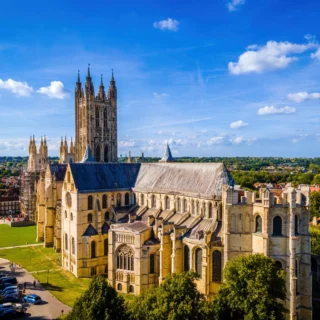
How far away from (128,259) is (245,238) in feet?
59.6

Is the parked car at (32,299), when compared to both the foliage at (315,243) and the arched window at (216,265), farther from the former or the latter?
the foliage at (315,243)

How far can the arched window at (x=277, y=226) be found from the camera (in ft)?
144

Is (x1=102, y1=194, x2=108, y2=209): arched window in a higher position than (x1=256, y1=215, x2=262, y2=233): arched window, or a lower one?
higher

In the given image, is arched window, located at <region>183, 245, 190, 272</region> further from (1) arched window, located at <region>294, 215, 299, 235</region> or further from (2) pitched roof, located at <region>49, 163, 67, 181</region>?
(2) pitched roof, located at <region>49, 163, 67, 181</region>

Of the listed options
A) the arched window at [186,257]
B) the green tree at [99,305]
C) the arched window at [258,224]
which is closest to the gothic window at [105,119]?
the arched window at [186,257]

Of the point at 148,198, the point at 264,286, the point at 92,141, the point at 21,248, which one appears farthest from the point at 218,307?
the point at 92,141

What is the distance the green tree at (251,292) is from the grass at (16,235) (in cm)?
5941

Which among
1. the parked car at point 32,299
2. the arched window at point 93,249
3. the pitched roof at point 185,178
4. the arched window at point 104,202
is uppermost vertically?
the pitched roof at point 185,178

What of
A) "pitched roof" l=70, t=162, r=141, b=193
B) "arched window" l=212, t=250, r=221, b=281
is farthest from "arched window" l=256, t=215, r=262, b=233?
"pitched roof" l=70, t=162, r=141, b=193

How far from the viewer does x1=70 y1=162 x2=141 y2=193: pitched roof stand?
6284cm

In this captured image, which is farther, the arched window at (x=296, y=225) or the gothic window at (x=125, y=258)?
the gothic window at (x=125, y=258)

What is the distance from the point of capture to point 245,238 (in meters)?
45.6

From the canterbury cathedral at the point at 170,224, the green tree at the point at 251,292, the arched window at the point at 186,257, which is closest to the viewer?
the green tree at the point at 251,292

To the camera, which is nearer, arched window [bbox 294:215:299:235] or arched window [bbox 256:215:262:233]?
arched window [bbox 294:215:299:235]
